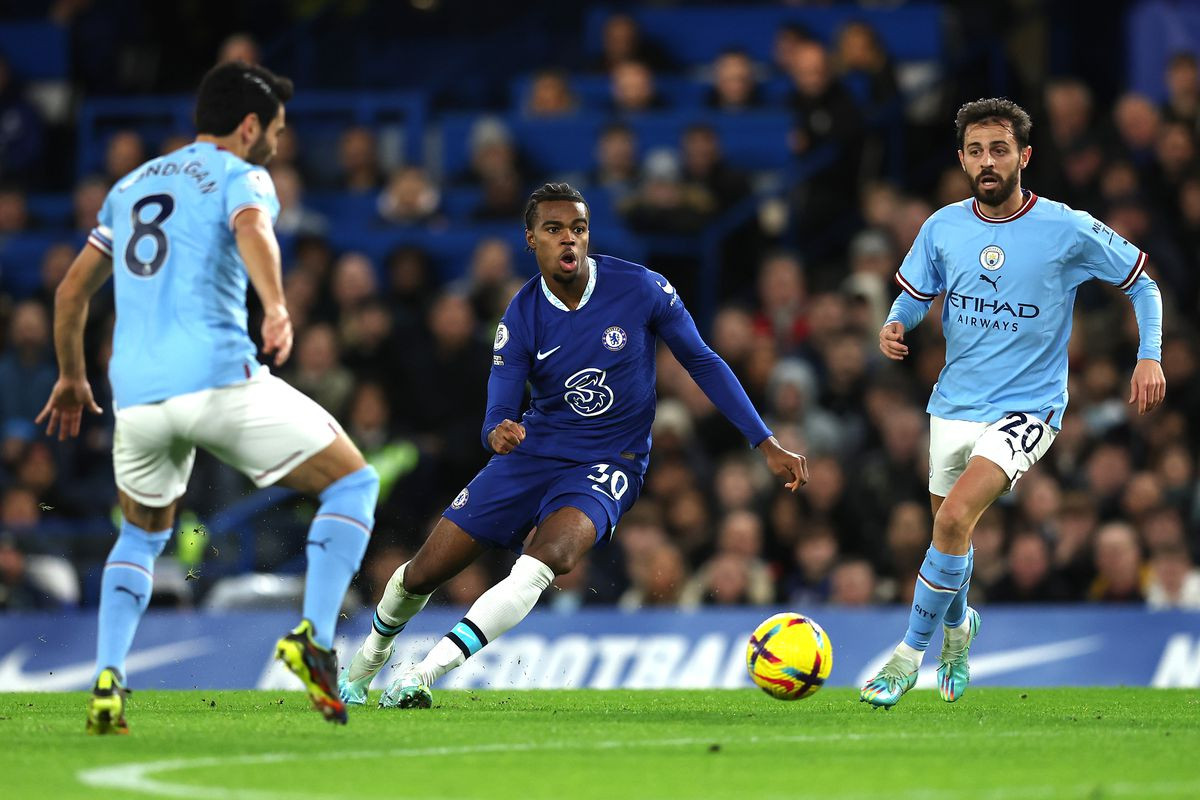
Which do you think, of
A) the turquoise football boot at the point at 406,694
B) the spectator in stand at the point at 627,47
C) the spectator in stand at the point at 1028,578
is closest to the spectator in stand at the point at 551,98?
the spectator in stand at the point at 627,47

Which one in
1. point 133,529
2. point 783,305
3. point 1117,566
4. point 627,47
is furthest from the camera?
point 627,47

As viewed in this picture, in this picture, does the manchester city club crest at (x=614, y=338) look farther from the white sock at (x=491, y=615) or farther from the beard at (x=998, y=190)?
the beard at (x=998, y=190)

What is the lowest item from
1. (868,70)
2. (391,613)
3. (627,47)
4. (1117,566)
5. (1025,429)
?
(1117,566)

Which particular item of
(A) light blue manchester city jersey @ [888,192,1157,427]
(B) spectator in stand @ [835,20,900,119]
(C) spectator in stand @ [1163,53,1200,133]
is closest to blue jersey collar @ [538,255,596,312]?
(A) light blue manchester city jersey @ [888,192,1157,427]

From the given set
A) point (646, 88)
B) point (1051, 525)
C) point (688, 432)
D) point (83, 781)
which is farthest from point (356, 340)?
point (83, 781)

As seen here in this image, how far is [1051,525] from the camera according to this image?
13000 millimetres

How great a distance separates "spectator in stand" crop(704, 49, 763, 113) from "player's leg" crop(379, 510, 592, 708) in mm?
8531

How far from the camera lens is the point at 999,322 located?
8766 mm

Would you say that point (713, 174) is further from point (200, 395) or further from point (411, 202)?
point (200, 395)

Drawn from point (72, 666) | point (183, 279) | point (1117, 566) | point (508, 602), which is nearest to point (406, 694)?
point (508, 602)

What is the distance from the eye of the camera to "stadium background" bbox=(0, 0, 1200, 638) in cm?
1320

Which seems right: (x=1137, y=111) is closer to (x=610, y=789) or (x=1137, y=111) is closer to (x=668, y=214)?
(x=668, y=214)

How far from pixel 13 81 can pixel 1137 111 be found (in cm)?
1011

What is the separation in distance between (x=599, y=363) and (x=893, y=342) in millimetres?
1266
